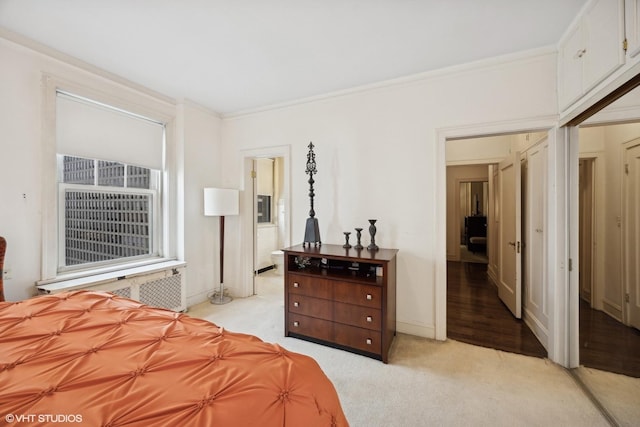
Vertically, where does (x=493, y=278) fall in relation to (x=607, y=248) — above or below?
below

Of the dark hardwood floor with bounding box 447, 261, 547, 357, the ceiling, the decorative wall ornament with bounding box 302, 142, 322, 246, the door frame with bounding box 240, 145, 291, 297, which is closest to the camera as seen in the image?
the ceiling

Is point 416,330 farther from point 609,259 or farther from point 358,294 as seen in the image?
point 609,259

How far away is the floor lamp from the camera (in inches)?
129

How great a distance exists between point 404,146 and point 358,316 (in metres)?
1.76

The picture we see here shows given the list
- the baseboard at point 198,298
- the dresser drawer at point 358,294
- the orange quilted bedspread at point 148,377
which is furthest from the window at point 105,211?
the dresser drawer at point 358,294

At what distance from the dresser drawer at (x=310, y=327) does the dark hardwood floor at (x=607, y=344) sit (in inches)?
79.2

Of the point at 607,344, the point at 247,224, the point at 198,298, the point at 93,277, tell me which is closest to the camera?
the point at 607,344

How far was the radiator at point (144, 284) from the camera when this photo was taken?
7.43 feet

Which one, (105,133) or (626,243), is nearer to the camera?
(626,243)

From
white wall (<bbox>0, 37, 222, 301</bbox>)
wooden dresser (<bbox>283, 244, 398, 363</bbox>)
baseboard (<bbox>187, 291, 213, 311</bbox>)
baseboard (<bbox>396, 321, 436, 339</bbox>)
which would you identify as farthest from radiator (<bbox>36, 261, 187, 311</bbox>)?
baseboard (<bbox>396, 321, 436, 339</bbox>)

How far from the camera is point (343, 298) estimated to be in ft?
7.55

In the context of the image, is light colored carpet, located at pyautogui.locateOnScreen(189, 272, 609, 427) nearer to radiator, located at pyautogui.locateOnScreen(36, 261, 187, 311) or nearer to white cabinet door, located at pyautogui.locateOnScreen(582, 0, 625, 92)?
radiator, located at pyautogui.locateOnScreen(36, 261, 187, 311)

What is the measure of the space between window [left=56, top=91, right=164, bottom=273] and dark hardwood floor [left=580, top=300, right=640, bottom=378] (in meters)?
4.39

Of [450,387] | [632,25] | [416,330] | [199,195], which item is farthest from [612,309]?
[199,195]
